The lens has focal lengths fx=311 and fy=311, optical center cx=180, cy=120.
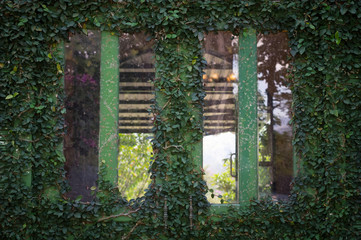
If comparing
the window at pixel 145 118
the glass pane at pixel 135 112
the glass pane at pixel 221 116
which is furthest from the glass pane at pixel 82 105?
the glass pane at pixel 221 116

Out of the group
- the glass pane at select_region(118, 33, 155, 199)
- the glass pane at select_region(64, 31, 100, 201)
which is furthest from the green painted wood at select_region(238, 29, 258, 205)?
the glass pane at select_region(64, 31, 100, 201)

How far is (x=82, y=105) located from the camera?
3863 millimetres

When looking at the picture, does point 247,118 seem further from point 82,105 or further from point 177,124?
point 82,105

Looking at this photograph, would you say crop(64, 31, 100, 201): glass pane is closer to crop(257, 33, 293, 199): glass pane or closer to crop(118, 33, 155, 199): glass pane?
crop(118, 33, 155, 199): glass pane

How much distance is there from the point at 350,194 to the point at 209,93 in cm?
202

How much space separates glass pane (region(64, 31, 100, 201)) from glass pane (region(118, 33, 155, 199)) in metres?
0.31

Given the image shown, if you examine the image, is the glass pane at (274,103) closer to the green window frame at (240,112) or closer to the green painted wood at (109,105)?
the green window frame at (240,112)

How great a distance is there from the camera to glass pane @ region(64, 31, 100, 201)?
379 centimetres

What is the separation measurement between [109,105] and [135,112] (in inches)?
12.8

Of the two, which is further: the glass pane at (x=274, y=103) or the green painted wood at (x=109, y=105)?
the glass pane at (x=274, y=103)

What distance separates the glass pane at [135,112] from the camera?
378cm

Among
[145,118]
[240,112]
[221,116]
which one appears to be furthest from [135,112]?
[240,112]

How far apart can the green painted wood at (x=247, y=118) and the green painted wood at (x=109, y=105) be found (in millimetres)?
1528

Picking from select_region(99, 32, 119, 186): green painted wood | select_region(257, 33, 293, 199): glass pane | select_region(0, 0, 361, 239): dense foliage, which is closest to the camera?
select_region(0, 0, 361, 239): dense foliage
